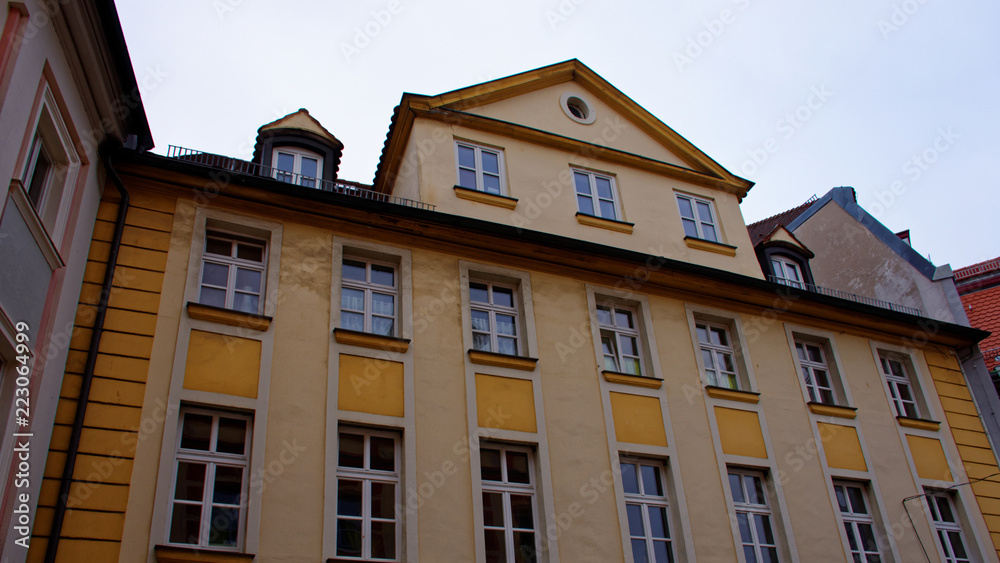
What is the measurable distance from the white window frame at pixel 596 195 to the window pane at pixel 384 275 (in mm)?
4228

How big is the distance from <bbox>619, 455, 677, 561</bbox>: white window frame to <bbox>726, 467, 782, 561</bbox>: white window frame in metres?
1.09

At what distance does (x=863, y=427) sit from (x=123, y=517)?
12.2 m

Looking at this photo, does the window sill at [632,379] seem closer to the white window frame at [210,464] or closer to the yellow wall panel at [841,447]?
the yellow wall panel at [841,447]

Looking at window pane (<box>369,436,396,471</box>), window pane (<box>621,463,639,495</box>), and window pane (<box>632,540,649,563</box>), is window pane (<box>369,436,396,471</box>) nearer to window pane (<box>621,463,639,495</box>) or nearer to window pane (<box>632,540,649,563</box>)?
window pane (<box>621,463,639,495</box>)

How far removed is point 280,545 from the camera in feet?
33.0

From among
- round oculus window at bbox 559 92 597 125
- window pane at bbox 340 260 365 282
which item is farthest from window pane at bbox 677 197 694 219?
window pane at bbox 340 260 365 282

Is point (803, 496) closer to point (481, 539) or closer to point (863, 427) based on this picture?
point (863, 427)

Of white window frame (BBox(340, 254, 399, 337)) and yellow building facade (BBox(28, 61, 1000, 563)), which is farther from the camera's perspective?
white window frame (BBox(340, 254, 399, 337))

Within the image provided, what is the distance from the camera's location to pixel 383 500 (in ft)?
36.3

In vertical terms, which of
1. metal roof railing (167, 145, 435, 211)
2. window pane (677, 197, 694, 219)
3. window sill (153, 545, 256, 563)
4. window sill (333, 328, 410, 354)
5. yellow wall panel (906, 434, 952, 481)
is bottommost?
window sill (153, 545, 256, 563)

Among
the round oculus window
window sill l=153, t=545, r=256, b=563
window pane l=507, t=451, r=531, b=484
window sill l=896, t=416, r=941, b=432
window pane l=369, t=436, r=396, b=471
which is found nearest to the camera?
window sill l=153, t=545, r=256, b=563

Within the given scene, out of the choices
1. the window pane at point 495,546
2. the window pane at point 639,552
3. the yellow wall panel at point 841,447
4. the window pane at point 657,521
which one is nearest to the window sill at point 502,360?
the window pane at point 495,546

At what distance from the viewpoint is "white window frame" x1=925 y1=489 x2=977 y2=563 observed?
14.7 m

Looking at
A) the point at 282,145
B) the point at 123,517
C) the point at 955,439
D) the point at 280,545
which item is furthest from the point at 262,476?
the point at 955,439
